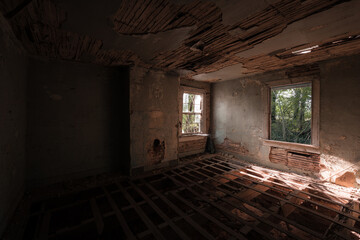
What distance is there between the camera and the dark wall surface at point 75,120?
2946 millimetres

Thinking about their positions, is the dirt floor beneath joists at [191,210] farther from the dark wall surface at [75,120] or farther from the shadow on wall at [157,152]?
the shadow on wall at [157,152]

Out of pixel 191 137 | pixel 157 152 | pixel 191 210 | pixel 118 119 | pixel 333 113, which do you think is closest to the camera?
pixel 191 210

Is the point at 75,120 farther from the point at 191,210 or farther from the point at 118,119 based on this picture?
the point at 191,210

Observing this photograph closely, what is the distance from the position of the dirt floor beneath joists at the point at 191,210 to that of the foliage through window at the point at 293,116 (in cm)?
498

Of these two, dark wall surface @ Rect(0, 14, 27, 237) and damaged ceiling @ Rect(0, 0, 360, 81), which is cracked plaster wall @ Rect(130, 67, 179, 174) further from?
dark wall surface @ Rect(0, 14, 27, 237)

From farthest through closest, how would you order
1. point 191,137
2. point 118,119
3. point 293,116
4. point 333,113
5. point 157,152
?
point 293,116, point 191,137, point 157,152, point 118,119, point 333,113

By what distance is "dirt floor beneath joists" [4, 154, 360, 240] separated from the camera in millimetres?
1853

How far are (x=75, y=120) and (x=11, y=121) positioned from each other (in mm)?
1225

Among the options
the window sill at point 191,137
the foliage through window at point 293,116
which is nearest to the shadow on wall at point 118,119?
the window sill at point 191,137

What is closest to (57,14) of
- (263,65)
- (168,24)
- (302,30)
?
(168,24)

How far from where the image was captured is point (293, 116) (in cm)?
779

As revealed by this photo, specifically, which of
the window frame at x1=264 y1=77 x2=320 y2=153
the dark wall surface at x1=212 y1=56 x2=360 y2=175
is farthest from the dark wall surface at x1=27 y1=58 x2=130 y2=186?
the window frame at x1=264 y1=77 x2=320 y2=153

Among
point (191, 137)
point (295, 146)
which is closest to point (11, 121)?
point (191, 137)

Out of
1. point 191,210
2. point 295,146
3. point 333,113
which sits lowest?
point 191,210
